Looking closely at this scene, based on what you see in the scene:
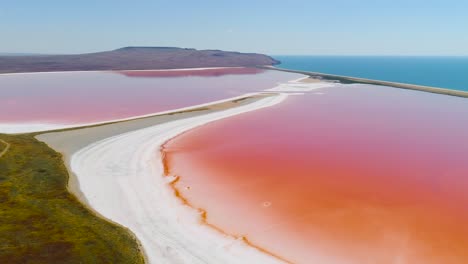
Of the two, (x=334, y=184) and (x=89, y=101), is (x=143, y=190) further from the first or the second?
(x=89, y=101)

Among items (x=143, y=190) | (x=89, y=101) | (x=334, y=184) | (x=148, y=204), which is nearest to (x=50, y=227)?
(x=148, y=204)

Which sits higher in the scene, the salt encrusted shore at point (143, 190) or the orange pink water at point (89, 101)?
the orange pink water at point (89, 101)

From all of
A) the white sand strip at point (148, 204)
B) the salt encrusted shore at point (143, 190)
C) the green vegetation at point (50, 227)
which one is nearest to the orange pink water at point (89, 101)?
the salt encrusted shore at point (143, 190)

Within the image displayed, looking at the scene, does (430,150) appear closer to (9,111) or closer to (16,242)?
(16,242)

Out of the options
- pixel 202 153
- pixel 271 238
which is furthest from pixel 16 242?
pixel 202 153

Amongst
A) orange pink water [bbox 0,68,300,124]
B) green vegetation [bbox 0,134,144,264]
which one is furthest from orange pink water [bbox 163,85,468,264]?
orange pink water [bbox 0,68,300,124]

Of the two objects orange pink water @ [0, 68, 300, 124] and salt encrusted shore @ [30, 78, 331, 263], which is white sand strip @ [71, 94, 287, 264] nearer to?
salt encrusted shore @ [30, 78, 331, 263]

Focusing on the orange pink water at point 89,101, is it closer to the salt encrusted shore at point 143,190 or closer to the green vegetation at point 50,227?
the salt encrusted shore at point 143,190
